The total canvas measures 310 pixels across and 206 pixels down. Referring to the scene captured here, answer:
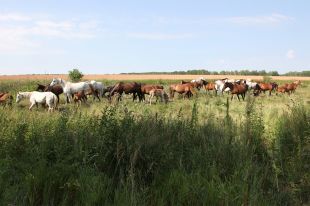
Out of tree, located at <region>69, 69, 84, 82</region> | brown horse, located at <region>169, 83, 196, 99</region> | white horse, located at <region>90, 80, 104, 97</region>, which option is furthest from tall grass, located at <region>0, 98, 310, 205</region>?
tree, located at <region>69, 69, 84, 82</region>

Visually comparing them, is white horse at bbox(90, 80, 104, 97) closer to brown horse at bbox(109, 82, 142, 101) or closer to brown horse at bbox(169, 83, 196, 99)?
brown horse at bbox(109, 82, 142, 101)

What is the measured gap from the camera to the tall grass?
178 inches

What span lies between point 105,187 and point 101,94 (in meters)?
26.1

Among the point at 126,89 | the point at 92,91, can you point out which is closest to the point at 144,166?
the point at 92,91

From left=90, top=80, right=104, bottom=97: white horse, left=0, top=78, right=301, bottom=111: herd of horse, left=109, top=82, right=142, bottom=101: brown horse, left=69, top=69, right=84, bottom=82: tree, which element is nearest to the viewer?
left=0, top=78, right=301, bottom=111: herd of horse

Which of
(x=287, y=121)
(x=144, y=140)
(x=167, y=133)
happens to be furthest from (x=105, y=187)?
(x=287, y=121)

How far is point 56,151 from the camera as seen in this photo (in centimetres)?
503

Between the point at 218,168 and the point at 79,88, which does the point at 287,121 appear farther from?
the point at 79,88

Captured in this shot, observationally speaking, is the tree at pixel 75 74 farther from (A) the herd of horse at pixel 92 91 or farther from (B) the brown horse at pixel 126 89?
(B) the brown horse at pixel 126 89

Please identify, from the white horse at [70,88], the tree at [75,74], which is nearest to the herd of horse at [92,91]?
the white horse at [70,88]

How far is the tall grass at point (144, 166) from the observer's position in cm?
452

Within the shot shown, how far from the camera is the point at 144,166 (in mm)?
5512

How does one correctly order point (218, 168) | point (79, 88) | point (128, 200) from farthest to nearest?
point (79, 88) → point (218, 168) → point (128, 200)

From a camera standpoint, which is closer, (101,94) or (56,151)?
(56,151)
